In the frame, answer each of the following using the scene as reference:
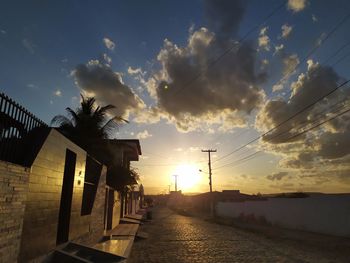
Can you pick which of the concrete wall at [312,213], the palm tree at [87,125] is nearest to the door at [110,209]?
the palm tree at [87,125]

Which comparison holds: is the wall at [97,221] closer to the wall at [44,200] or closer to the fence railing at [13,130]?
the wall at [44,200]

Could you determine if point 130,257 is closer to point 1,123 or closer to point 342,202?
point 1,123

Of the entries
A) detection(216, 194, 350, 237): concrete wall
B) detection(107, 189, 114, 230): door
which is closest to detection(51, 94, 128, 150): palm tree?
detection(107, 189, 114, 230): door

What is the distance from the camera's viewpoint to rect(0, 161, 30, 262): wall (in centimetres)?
496

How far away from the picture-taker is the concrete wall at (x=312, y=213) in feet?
61.0

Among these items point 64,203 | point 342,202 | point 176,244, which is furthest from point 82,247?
point 342,202

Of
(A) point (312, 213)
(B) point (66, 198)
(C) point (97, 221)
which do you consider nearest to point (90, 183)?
(C) point (97, 221)

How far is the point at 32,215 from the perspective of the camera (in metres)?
6.22

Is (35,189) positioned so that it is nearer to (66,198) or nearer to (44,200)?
Result: (44,200)

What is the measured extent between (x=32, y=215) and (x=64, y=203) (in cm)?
276

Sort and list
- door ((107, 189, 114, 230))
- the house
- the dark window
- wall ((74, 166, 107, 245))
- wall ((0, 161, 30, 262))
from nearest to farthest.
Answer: wall ((0, 161, 30, 262)) → the house → wall ((74, 166, 107, 245)) → the dark window → door ((107, 189, 114, 230))

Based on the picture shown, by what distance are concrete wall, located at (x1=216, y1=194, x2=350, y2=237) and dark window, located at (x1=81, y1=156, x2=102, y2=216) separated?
15328 millimetres

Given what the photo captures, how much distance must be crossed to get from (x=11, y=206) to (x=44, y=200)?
1629mm

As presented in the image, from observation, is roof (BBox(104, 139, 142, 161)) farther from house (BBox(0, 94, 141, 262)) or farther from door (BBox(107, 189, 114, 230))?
house (BBox(0, 94, 141, 262))
